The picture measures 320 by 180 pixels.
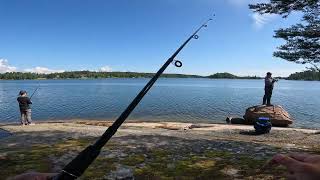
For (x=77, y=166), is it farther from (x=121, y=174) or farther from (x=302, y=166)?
(x=121, y=174)

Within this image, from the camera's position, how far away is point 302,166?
1322 mm

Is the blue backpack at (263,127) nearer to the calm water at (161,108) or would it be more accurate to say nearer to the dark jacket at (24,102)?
the dark jacket at (24,102)

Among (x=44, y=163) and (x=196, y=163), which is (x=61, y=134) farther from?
(x=196, y=163)

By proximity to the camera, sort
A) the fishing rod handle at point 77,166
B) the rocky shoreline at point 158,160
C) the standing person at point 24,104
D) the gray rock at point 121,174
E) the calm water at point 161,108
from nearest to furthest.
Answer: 1. the fishing rod handle at point 77,166
2. the gray rock at point 121,174
3. the rocky shoreline at point 158,160
4. the standing person at point 24,104
5. the calm water at point 161,108

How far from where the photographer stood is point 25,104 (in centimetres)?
2692

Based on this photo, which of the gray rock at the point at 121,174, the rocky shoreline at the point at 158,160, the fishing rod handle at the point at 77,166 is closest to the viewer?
the fishing rod handle at the point at 77,166

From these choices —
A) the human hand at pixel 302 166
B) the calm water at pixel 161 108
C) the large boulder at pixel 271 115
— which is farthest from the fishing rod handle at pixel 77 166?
the calm water at pixel 161 108

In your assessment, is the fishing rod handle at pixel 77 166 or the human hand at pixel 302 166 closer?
the human hand at pixel 302 166

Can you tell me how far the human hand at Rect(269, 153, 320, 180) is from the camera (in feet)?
→ 4.21

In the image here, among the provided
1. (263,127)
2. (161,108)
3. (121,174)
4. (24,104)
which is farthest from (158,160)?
(161,108)

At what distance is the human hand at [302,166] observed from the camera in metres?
1.28

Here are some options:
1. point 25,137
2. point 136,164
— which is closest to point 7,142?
point 25,137

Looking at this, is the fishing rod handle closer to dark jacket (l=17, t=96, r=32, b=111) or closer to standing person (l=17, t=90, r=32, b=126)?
standing person (l=17, t=90, r=32, b=126)

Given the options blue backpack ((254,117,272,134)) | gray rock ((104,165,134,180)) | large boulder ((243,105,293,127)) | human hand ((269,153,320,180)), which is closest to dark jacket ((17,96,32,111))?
blue backpack ((254,117,272,134))
